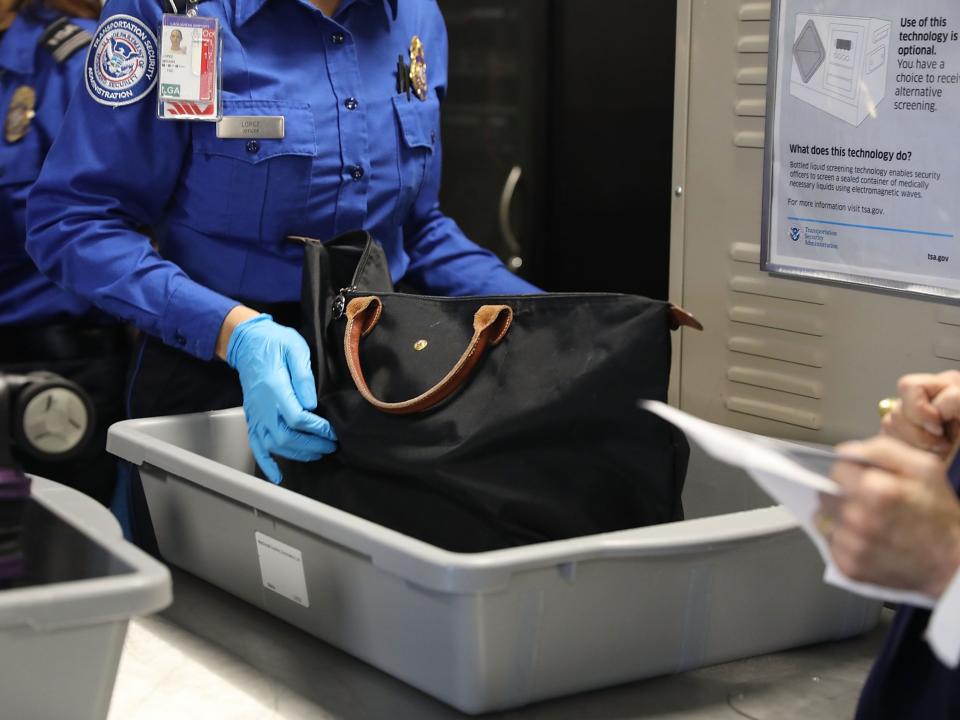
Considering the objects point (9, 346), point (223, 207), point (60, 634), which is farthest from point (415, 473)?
point (9, 346)

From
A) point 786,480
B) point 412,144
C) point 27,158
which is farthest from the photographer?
point 27,158

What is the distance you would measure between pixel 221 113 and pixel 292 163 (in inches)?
4.2

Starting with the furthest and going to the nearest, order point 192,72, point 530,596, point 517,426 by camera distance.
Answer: point 192,72 < point 517,426 < point 530,596

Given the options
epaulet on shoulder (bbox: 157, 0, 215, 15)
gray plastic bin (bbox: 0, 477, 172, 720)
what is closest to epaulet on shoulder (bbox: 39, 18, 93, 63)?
epaulet on shoulder (bbox: 157, 0, 215, 15)

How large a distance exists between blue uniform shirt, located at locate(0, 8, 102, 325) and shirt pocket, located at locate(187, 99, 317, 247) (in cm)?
48

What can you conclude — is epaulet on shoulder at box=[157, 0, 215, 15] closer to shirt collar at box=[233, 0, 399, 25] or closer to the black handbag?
shirt collar at box=[233, 0, 399, 25]

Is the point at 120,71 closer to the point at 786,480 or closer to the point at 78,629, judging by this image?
the point at 78,629

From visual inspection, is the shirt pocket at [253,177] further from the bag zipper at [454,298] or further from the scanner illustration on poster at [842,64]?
the scanner illustration on poster at [842,64]

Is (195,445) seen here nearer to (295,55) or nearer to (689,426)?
(295,55)

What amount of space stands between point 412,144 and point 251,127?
0.25 metres

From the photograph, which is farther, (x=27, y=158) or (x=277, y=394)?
(x=27, y=158)

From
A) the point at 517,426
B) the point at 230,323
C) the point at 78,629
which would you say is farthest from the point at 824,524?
the point at 230,323

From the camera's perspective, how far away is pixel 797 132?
148cm

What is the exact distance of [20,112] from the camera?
195 cm
